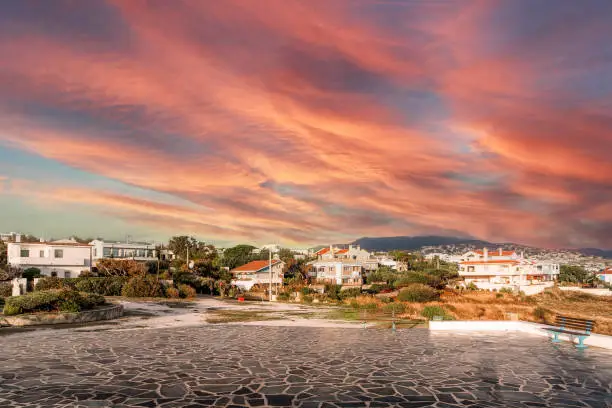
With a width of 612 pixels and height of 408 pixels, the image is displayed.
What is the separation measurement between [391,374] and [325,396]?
2.89 metres

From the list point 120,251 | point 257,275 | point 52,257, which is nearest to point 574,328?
point 52,257

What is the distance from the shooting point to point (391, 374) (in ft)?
41.6

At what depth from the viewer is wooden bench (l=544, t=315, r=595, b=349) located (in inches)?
669

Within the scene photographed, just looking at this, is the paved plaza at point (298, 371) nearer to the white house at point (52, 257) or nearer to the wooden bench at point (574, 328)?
the wooden bench at point (574, 328)

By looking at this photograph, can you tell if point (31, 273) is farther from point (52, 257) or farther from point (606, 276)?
point (606, 276)

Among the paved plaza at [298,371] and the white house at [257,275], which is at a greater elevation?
the paved plaza at [298,371]

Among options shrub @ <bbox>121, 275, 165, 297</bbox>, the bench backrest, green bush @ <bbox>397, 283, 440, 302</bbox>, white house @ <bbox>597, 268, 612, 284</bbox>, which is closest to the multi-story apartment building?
green bush @ <bbox>397, 283, 440, 302</bbox>

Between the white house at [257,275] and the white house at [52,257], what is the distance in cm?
2408

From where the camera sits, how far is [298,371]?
13.0 m

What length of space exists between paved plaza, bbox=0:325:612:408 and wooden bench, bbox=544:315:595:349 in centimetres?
48

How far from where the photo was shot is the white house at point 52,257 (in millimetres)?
61281

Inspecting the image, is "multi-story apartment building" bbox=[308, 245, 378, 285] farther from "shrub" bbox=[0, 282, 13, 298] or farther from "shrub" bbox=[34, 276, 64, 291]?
"shrub" bbox=[0, 282, 13, 298]

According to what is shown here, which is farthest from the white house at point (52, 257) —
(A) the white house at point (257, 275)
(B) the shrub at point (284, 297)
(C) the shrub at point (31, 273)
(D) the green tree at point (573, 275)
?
(D) the green tree at point (573, 275)

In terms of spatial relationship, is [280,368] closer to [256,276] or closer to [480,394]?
[480,394]
